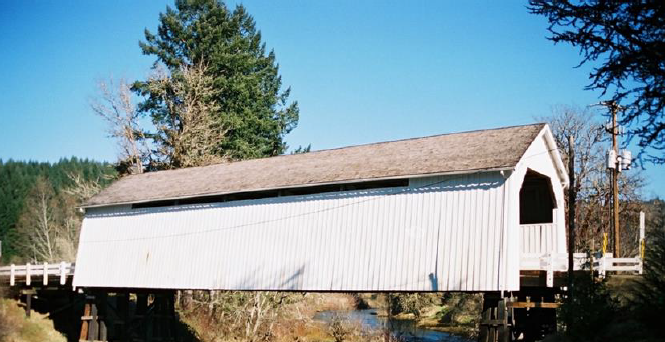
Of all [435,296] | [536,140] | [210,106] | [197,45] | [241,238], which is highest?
[197,45]

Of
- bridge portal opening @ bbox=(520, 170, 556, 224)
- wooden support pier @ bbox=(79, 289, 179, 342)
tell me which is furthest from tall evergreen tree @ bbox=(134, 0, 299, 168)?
bridge portal opening @ bbox=(520, 170, 556, 224)

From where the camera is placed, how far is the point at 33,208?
63781 mm

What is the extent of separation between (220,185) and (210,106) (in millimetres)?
20183

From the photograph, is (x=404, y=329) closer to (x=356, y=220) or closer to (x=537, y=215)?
(x=537, y=215)

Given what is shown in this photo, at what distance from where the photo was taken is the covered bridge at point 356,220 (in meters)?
16.9

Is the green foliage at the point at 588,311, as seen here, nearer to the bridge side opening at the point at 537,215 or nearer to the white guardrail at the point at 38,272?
the bridge side opening at the point at 537,215

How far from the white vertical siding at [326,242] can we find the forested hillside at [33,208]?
51.2 ft

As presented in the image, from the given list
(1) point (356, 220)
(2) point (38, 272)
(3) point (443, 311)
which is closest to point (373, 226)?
(1) point (356, 220)

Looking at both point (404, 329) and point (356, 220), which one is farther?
point (404, 329)

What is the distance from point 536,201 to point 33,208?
54.2 metres

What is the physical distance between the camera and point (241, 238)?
21.3 metres

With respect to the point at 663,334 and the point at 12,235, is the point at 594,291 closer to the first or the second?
the point at 663,334

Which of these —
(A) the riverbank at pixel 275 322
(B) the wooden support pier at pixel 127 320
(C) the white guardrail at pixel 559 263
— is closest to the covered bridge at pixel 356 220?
(C) the white guardrail at pixel 559 263

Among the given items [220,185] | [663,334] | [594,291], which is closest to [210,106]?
[220,185]
